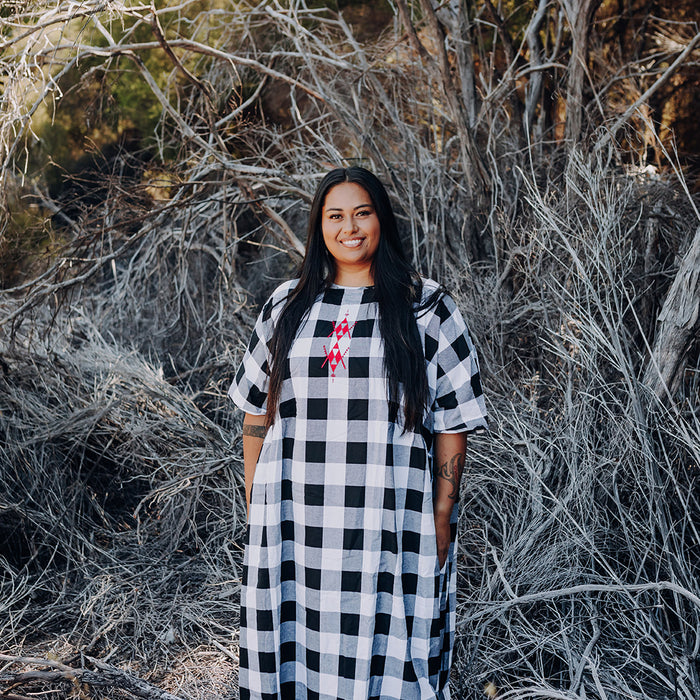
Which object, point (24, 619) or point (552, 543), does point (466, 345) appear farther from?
point (24, 619)

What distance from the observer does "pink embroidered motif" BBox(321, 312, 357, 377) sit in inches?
71.8

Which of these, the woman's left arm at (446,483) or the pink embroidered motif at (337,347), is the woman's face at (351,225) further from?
the woman's left arm at (446,483)

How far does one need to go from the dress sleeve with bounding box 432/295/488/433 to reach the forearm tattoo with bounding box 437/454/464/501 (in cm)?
8

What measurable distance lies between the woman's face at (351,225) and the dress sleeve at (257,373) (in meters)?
0.27

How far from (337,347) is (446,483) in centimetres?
46

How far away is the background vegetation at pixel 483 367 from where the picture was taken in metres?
2.60

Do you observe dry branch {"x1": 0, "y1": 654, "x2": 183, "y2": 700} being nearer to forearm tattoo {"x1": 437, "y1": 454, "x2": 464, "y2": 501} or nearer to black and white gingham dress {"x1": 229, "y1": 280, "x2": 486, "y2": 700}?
black and white gingham dress {"x1": 229, "y1": 280, "x2": 486, "y2": 700}

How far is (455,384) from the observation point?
1.83 m

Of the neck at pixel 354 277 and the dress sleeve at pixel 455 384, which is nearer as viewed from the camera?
the dress sleeve at pixel 455 384

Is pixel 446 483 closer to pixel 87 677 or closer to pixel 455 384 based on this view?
pixel 455 384

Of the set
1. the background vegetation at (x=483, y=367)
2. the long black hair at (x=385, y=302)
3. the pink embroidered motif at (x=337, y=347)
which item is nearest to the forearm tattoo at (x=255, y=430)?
the long black hair at (x=385, y=302)

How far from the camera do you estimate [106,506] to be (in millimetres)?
3961

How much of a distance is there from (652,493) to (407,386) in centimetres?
130

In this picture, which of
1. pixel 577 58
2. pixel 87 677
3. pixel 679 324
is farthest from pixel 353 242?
pixel 577 58
